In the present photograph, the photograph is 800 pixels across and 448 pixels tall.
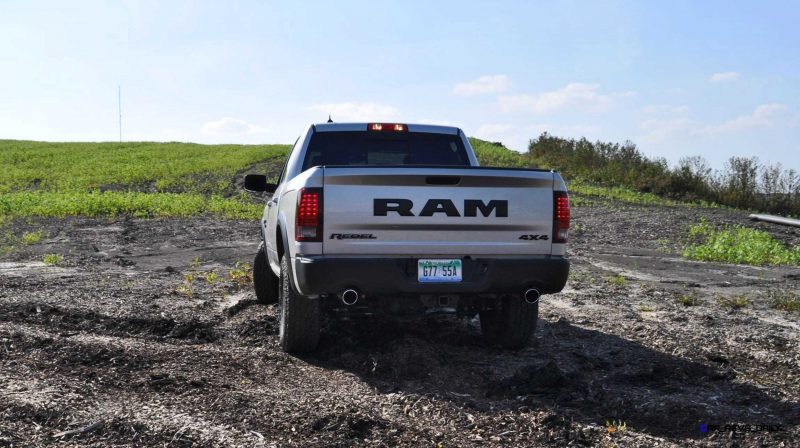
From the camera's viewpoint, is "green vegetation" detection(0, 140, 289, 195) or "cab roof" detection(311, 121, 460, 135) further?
"green vegetation" detection(0, 140, 289, 195)

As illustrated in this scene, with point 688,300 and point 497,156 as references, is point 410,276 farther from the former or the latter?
point 497,156

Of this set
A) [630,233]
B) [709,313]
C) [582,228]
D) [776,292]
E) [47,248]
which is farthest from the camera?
[582,228]

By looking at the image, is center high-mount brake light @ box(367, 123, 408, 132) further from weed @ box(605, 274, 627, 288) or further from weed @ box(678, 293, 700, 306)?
weed @ box(605, 274, 627, 288)

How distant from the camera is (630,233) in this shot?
19906mm

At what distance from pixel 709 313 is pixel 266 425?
6.36 metres

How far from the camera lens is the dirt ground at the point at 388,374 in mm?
4691

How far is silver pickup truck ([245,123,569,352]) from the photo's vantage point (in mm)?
5961

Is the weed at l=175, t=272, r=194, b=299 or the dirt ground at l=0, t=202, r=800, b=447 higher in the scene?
the dirt ground at l=0, t=202, r=800, b=447

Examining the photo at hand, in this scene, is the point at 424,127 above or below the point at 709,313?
above

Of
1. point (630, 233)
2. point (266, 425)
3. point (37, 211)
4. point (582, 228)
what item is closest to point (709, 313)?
point (266, 425)

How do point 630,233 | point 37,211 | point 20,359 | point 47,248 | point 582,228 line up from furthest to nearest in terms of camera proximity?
point 37,211 < point 582,228 < point 630,233 < point 47,248 < point 20,359

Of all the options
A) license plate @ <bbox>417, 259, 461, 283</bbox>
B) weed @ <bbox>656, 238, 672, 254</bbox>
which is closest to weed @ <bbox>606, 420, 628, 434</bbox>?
license plate @ <bbox>417, 259, 461, 283</bbox>

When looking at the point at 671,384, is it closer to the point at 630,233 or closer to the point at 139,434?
the point at 139,434

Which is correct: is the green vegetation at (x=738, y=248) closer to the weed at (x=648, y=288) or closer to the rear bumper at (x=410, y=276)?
the weed at (x=648, y=288)
